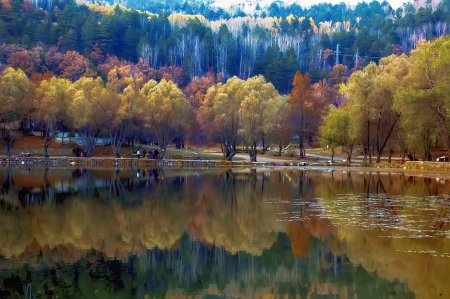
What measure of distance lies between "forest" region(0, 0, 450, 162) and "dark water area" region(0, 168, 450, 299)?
27.7m

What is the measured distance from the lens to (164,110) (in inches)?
2874

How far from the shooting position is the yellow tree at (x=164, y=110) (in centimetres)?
7344

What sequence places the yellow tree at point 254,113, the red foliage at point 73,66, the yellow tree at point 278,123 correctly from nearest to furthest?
the yellow tree at point 254,113 → the yellow tree at point 278,123 → the red foliage at point 73,66

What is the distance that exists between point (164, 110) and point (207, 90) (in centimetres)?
Result: 1855

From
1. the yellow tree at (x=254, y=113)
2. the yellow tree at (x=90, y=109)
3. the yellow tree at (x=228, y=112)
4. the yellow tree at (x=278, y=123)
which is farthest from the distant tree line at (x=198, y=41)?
the yellow tree at (x=254, y=113)

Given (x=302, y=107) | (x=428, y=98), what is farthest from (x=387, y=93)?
(x=302, y=107)

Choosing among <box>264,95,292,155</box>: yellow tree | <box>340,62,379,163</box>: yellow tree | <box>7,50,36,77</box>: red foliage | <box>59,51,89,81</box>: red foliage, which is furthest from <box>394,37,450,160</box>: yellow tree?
<box>7,50,36,77</box>: red foliage

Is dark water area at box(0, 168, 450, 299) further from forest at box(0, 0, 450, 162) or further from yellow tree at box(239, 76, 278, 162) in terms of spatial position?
yellow tree at box(239, 76, 278, 162)

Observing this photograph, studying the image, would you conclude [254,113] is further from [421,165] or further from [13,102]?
[13,102]

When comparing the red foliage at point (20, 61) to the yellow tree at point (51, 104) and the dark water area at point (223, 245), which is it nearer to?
the yellow tree at point (51, 104)

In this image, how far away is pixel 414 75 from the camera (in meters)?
55.4

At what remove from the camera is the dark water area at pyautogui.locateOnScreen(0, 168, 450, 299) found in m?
14.7

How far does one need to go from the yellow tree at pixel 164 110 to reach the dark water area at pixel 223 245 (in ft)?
127

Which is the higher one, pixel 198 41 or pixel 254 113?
pixel 198 41
